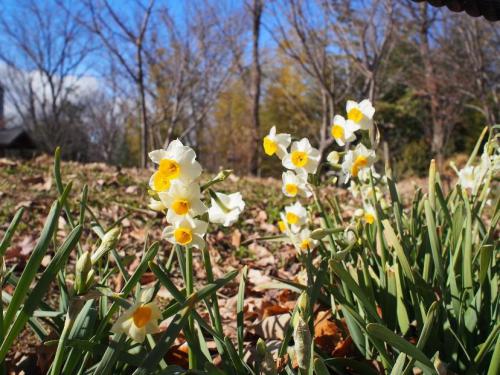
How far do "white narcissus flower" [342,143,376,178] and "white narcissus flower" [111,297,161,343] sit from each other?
2.38 ft

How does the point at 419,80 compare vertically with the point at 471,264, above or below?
above

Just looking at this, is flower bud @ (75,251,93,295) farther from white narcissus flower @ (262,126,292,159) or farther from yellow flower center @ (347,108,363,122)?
yellow flower center @ (347,108,363,122)

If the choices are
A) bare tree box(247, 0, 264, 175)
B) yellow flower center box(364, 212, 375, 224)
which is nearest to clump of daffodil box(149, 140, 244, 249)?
yellow flower center box(364, 212, 375, 224)

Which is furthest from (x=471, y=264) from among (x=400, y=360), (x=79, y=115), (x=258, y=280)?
(x=79, y=115)

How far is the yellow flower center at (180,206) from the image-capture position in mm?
887

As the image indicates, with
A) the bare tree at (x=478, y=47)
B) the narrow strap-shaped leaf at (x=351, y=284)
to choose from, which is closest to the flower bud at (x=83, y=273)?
the narrow strap-shaped leaf at (x=351, y=284)

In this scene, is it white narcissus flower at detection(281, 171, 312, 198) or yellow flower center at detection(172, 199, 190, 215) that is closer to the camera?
yellow flower center at detection(172, 199, 190, 215)

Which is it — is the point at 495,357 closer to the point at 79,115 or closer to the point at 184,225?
the point at 184,225

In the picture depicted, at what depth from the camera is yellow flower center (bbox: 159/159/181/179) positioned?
0.88 m

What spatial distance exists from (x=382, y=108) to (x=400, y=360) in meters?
18.9

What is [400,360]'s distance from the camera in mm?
930

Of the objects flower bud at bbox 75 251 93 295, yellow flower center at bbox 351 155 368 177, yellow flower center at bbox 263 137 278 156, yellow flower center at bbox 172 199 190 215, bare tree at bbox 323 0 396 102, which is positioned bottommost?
flower bud at bbox 75 251 93 295

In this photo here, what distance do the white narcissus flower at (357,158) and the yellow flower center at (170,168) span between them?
62 centimetres

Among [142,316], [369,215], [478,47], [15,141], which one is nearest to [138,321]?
[142,316]
